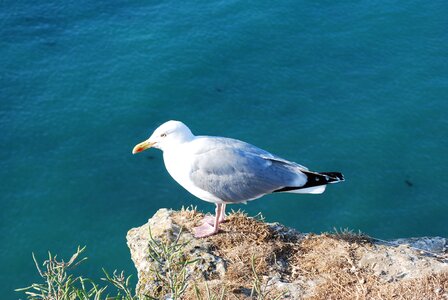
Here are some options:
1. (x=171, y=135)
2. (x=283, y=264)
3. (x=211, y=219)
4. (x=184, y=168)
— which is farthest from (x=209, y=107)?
(x=283, y=264)

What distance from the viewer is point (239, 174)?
10.9 metres

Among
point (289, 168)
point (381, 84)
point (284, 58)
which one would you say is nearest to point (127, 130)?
point (284, 58)

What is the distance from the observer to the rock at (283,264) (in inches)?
347

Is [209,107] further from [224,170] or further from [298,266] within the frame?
[298,266]

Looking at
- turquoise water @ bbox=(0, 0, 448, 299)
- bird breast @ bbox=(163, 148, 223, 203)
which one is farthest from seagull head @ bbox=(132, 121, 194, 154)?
turquoise water @ bbox=(0, 0, 448, 299)

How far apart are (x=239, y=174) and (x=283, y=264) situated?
1943mm

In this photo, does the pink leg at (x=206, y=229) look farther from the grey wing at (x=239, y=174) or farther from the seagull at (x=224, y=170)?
the grey wing at (x=239, y=174)

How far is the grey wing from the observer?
10.8m

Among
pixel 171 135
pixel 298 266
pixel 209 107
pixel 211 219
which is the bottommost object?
pixel 209 107

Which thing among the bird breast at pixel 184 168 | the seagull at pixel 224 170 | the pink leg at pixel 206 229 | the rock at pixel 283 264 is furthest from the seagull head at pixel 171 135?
the pink leg at pixel 206 229

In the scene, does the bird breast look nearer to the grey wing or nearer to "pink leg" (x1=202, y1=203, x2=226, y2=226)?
the grey wing

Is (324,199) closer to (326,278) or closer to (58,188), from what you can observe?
(58,188)

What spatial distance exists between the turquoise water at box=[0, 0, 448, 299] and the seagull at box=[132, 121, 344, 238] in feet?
37.9

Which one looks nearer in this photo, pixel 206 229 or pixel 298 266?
pixel 298 266
